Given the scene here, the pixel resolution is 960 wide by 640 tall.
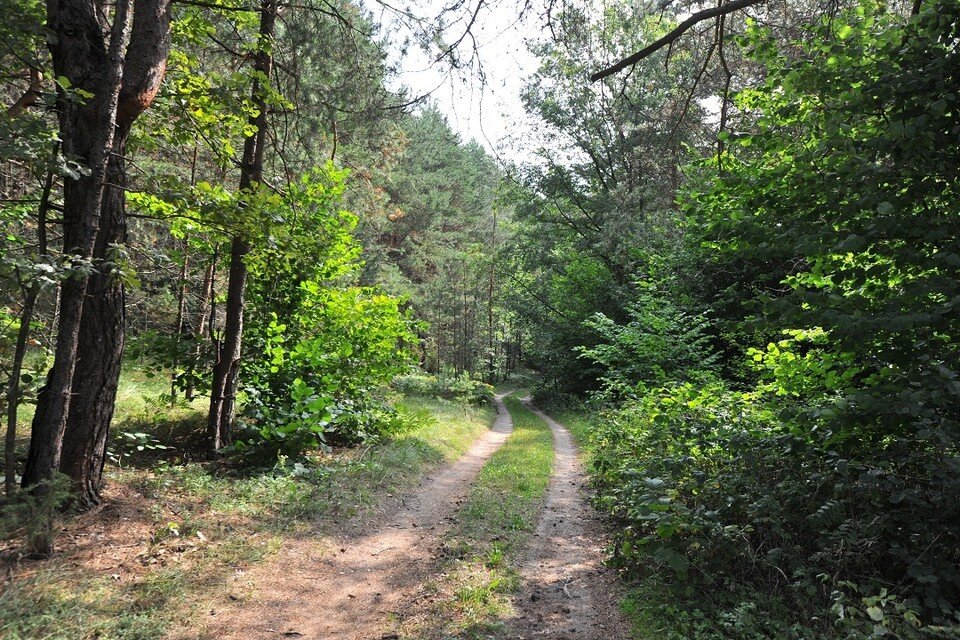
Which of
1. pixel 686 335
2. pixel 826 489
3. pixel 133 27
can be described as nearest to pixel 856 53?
pixel 826 489

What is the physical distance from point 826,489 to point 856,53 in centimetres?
347

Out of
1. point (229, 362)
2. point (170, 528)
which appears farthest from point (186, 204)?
point (229, 362)

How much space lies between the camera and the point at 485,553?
5188mm

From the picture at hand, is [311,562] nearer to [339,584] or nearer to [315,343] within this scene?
[339,584]

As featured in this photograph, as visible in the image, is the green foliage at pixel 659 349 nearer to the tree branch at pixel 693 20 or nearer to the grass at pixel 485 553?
the grass at pixel 485 553

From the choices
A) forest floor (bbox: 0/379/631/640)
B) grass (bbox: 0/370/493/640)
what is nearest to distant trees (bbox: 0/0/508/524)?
grass (bbox: 0/370/493/640)

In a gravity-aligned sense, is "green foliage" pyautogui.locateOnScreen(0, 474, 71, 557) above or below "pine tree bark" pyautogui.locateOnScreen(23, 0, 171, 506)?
below

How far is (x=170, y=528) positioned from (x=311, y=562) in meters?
1.31

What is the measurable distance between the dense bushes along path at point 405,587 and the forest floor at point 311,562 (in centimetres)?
2

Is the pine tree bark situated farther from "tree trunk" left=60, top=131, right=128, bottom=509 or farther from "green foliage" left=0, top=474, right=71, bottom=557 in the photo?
"green foliage" left=0, top=474, right=71, bottom=557

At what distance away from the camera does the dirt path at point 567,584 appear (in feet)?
12.7

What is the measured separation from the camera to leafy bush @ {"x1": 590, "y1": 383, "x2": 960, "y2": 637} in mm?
3225

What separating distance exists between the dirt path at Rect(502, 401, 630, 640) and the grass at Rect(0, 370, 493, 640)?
2273 mm

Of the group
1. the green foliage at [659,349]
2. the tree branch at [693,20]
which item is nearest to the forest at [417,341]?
the tree branch at [693,20]
